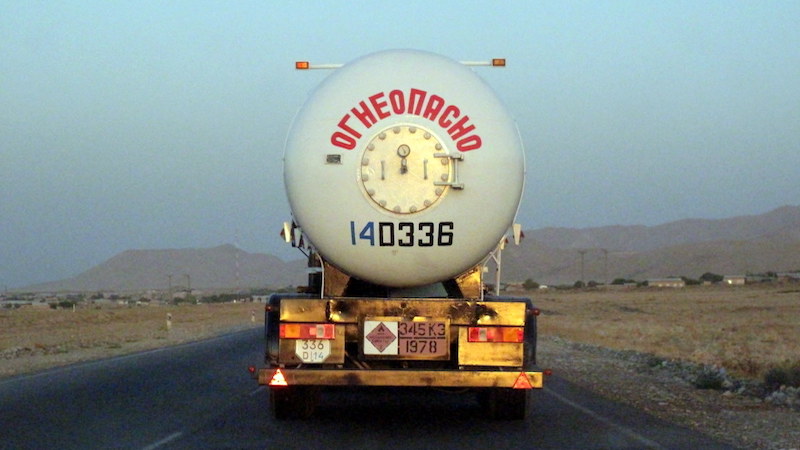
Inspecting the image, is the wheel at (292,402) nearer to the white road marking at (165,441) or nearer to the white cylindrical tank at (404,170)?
the white road marking at (165,441)

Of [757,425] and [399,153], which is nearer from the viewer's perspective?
[399,153]

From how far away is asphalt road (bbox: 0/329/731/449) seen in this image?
10180 mm

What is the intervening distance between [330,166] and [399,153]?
2.29ft

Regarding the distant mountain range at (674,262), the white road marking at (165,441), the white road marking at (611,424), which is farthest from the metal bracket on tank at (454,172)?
the distant mountain range at (674,262)

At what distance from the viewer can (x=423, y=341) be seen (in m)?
10.1

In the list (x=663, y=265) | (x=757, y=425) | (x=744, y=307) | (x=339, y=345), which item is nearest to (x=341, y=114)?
(x=339, y=345)

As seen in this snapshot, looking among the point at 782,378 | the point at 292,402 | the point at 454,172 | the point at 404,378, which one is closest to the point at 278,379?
the point at 404,378

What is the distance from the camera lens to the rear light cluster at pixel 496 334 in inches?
403

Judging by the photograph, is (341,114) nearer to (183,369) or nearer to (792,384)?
(792,384)

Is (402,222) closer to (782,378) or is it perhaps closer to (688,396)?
(688,396)

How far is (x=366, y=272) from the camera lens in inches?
399

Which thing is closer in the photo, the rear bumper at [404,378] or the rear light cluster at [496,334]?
the rear bumper at [404,378]

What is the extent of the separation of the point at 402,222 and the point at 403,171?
0.46 metres

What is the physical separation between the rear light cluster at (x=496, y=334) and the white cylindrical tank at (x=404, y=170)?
1.99 feet
